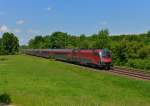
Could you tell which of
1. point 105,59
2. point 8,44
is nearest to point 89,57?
point 105,59

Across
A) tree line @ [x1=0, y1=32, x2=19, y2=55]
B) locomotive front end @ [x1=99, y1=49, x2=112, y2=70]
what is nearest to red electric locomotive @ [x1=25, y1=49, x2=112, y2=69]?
locomotive front end @ [x1=99, y1=49, x2=112, y2=70]

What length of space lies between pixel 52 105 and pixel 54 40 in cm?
12215

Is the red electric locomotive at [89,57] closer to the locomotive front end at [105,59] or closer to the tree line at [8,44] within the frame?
the locomotive front end at [105,59]

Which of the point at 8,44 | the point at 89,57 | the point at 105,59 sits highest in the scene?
the point at 8,44

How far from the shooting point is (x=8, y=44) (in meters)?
126

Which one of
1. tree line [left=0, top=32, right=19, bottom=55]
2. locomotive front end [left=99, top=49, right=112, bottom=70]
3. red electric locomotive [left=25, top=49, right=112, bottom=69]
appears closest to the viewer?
locomotive front end [left=99, top=49, right=112, bottom=70]

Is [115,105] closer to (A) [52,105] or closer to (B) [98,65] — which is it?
(A) [52,105]

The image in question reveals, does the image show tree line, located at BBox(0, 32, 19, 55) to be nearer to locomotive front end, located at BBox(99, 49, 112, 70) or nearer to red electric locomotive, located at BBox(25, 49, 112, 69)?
red electric locomotive, located at BBox(25, 49, 112, 69)

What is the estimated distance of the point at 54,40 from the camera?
452 feet

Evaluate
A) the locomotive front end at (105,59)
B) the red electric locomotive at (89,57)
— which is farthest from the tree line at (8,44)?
the locomotive front end at (105,59)

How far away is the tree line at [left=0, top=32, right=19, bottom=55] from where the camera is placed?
126 meters

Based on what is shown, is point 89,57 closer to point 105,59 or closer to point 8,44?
point 105,59

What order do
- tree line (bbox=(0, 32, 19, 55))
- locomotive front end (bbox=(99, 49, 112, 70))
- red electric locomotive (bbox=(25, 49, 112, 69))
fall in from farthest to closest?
tree line (bbox=(0, 32, 19, 55)), red electric locomotive (bbox=(25, 49, 112, 69)), locomotive front end (bbox=(99, 49, 112, 70))

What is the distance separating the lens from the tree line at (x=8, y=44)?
126 meters
